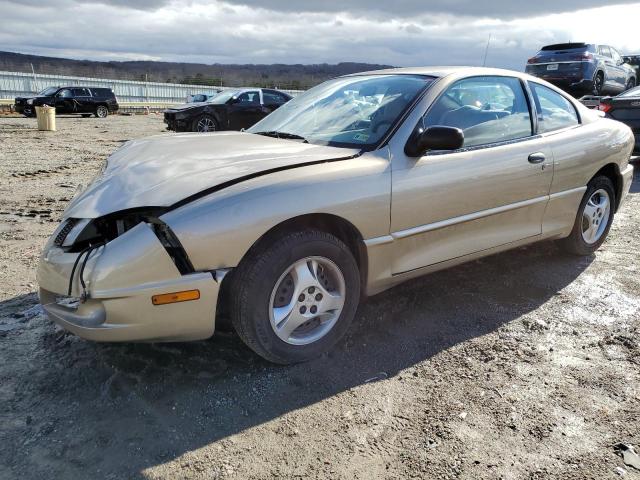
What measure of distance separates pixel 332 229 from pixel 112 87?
109 feet

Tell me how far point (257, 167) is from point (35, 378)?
1.60m

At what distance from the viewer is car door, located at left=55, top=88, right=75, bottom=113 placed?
2366 centimetres

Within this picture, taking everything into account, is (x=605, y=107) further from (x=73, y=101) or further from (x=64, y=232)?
(x=73, y=101)

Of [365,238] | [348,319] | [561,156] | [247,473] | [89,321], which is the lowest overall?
[247,473]

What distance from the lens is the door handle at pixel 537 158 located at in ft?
12.3

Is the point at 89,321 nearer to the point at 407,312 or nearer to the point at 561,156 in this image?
the point at 407,312

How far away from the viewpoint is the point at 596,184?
14.7ft

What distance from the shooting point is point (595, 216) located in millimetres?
4641

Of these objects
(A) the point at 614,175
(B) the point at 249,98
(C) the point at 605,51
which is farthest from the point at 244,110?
(A) the point at 614,175

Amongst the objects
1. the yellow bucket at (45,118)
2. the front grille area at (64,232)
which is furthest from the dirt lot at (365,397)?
the yellow bucket at (45,118)

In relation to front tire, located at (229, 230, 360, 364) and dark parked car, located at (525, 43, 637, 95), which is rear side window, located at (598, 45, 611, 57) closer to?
dark parked car, located at (525, 43, 637, 95)

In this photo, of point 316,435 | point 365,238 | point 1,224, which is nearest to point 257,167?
point 365,238

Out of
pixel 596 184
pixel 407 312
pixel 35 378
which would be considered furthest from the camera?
pixel 596 184

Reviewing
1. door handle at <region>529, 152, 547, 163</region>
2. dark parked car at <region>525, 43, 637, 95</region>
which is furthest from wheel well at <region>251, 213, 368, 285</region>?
dark parked car at <region>525, 43, 637, 95</region>
